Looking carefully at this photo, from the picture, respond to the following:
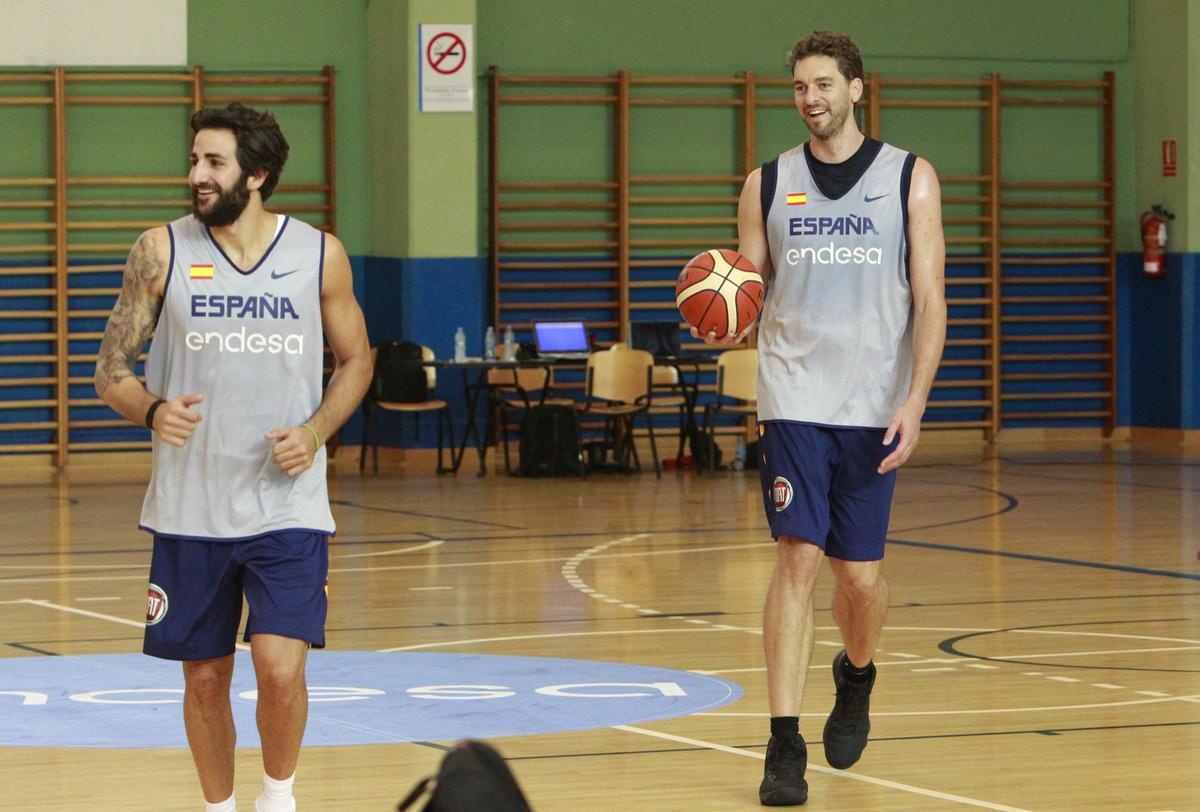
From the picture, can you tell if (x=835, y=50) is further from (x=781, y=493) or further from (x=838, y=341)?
(x=781, y=493)

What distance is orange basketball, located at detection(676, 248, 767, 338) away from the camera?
5230 millimetres

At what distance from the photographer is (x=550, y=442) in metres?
15.7

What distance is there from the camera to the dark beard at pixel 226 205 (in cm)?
421

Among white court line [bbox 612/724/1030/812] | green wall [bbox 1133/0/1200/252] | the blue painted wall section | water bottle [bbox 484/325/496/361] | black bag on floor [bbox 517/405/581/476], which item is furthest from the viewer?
the blue painted wall section

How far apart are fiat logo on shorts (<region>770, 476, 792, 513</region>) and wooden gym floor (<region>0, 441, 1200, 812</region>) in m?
0.69

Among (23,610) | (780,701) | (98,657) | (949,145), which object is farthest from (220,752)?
(949,145)

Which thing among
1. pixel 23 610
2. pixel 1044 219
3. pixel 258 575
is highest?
pixel 1044 219

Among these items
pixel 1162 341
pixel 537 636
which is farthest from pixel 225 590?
pixel 1162 341

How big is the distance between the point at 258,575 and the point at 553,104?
13590 mm

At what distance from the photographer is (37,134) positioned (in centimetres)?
1636

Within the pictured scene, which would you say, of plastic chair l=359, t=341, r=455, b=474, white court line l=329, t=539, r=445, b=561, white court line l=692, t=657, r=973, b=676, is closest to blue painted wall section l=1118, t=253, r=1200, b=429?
plastic chair l=359, t=341, r=455, b=474

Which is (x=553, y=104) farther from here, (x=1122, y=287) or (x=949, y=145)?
(x=1122, y=287)

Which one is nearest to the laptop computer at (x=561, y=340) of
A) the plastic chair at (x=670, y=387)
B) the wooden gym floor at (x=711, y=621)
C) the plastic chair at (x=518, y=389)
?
the plastic chair at (x=518, y=389)

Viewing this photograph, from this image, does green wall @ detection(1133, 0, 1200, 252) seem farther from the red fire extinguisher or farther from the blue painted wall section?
the blue painted wall section
